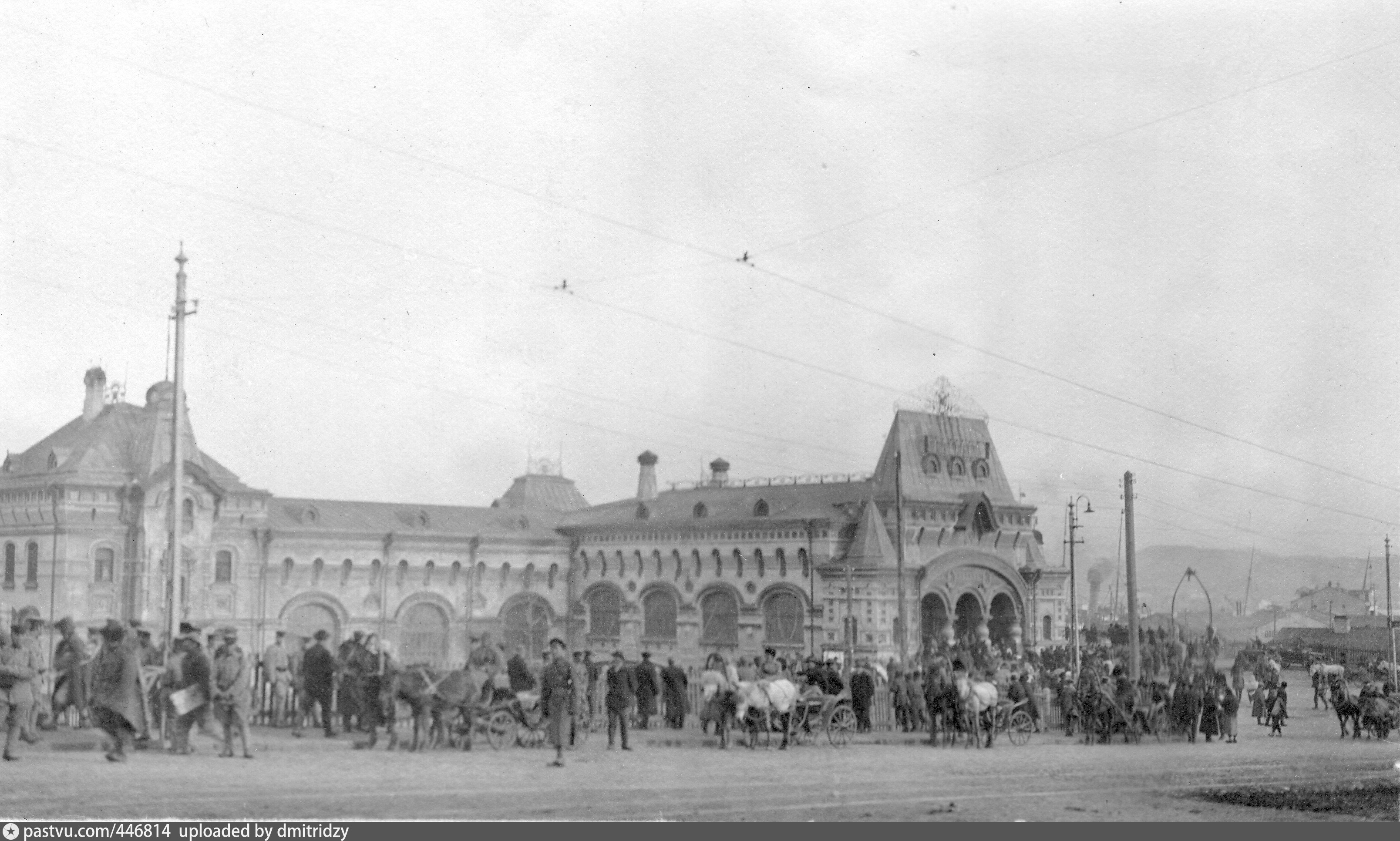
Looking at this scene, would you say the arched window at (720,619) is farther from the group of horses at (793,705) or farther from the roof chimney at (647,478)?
the group of horses at (793,705)

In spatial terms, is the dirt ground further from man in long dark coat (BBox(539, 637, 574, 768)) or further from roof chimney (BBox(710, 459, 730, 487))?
roof chimney (BBox(710, 459, 730, 487))

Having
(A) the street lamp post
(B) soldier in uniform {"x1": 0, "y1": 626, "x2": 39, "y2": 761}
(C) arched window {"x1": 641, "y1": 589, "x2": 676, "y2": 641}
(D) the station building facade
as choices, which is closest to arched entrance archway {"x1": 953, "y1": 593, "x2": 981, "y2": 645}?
(A) the street lamp post

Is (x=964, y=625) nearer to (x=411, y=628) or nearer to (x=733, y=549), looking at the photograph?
(x=733, y=549)

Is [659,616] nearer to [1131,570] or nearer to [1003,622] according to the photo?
[1131,570]

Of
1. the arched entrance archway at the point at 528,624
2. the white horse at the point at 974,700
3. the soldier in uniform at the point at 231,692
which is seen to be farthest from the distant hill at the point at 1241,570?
the soldier in uniform at the point at 231,692

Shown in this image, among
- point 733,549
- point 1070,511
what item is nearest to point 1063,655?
point 1070,511

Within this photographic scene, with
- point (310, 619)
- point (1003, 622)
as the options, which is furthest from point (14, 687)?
point (1003, 622)
